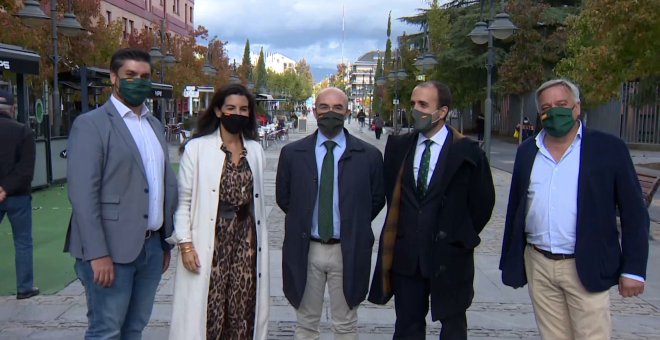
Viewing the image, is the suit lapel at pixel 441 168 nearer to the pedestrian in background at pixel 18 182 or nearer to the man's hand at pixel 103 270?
the man's hand at pixel 103 270

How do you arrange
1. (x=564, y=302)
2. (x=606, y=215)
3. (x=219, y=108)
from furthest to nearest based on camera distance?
(x=219, y=108), (x=564, y=302), (x=606, y=215)

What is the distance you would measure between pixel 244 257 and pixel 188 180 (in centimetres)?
59

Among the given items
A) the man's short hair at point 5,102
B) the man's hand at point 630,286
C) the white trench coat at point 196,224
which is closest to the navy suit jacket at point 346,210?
the white trench coat at point 196,224

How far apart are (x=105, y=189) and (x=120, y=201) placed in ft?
0.32

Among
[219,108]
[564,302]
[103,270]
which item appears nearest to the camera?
[103,270]

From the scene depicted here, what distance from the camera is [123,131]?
330cm

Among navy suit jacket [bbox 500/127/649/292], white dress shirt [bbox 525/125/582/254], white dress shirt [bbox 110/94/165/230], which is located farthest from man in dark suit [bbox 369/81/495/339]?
white dress shirt [bbox 110/94/165/230]

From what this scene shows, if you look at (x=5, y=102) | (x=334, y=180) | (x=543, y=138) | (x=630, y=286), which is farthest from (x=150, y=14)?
(x=630, y=286)

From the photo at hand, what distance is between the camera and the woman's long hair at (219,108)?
150 inches

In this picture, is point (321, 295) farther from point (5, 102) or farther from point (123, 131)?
point (5, 102)

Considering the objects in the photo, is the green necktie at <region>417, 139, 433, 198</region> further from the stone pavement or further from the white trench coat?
the stone pavement

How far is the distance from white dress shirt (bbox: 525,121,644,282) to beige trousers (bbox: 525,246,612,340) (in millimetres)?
105

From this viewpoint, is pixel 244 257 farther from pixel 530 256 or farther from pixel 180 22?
pixel 180 22

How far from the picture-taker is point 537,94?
375cm
